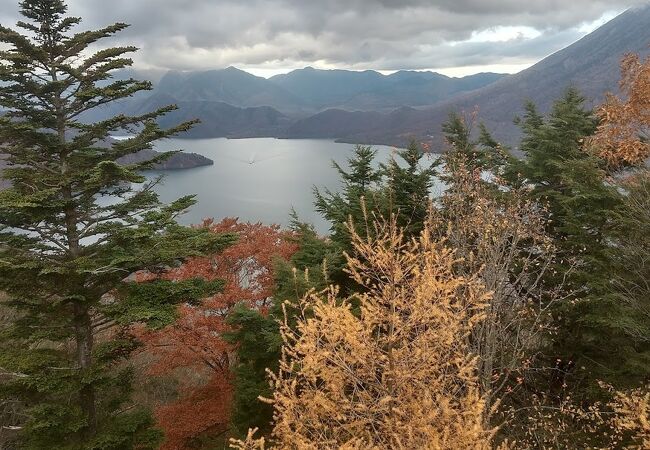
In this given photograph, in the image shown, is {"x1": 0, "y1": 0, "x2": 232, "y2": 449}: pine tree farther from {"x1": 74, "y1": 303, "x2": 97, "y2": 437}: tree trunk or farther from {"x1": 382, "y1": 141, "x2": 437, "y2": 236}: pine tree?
{"x1": 382, "y1": 141, "x2": 437, "y2": 236}: pine tree

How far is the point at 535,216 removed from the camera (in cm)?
1255

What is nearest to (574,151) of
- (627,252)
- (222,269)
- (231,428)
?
(627,252)

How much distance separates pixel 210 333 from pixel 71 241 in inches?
252

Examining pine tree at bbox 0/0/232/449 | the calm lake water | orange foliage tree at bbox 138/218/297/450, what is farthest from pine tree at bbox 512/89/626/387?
the calm lake water

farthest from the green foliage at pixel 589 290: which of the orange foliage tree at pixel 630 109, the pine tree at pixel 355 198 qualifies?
the pine tree at pixel 355 198

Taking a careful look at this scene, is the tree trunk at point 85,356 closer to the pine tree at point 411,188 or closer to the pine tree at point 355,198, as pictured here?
the pine tree at point 355,198

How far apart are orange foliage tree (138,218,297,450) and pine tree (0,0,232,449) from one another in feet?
9.35

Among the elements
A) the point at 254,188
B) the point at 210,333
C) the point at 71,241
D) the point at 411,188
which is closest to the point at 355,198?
the point at 411,188

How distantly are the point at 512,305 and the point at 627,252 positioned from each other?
171 inches

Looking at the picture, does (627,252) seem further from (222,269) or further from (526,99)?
(526,99)

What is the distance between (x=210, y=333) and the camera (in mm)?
16719

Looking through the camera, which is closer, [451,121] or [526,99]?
A: [451,121]

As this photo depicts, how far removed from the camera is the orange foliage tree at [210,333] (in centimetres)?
1603

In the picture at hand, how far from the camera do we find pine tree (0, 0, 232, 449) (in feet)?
36.3
